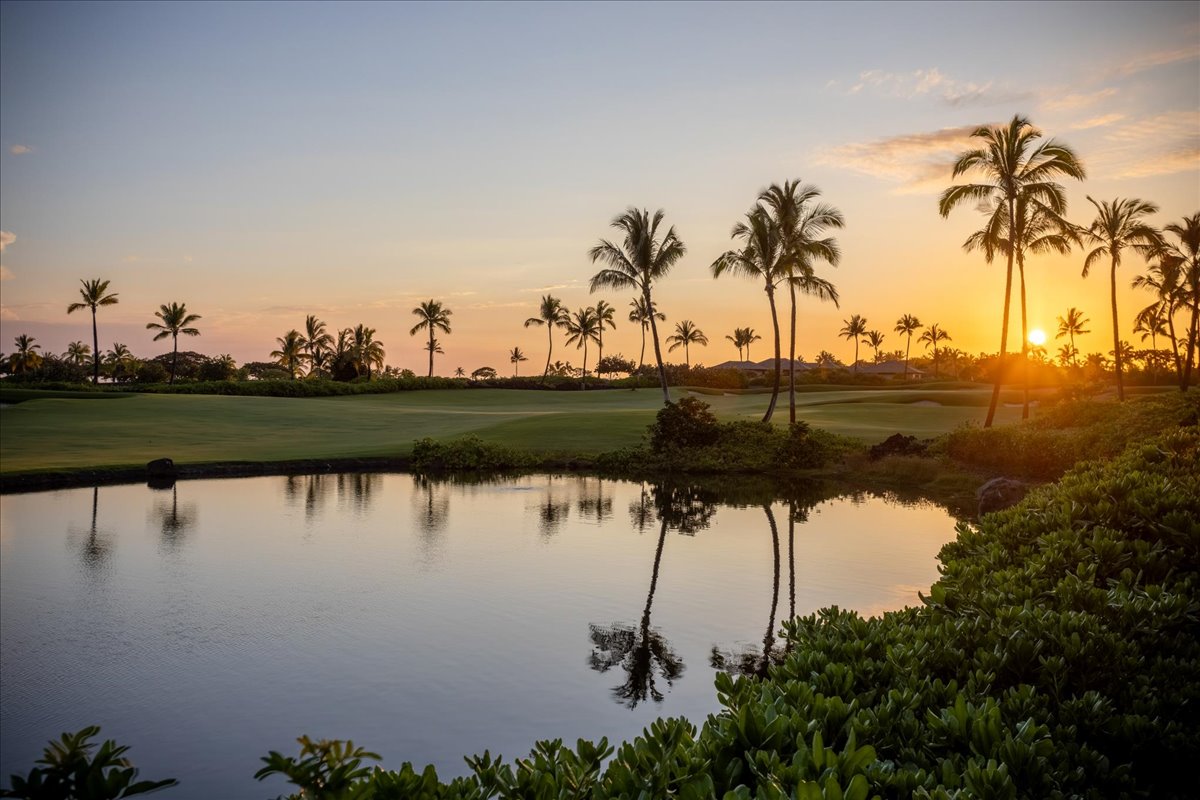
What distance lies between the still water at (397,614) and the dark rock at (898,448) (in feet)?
28.5

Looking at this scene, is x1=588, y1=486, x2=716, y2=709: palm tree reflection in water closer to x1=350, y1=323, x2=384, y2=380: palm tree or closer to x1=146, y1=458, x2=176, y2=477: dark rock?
x1=146, y1=458, x2=176, y2=477: dark rock

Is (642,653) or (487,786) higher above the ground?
(487,786)

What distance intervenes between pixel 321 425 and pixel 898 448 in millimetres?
35427

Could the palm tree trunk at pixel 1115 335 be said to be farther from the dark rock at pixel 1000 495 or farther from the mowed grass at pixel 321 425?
the dark rock at pixel 1000 495

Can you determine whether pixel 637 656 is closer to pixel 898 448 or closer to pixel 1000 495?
pixel 1000 495

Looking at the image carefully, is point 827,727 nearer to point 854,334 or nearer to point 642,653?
point 642,653

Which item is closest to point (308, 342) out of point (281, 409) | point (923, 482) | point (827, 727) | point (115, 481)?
point (281, 409)

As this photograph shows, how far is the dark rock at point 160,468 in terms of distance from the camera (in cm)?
3538

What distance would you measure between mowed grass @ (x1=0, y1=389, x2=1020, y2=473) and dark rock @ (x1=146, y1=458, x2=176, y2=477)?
1.49 meters

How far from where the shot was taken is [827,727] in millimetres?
4891

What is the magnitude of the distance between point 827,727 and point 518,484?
30.0 m

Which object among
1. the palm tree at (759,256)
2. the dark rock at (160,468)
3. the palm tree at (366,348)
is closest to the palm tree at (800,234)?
the palm tree at (759,256)

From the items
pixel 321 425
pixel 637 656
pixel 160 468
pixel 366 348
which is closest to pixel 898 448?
pixel 637 656

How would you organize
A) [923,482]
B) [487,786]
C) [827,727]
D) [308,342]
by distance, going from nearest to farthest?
[487,786] → [827,727] → [923,482] → [308,342]
